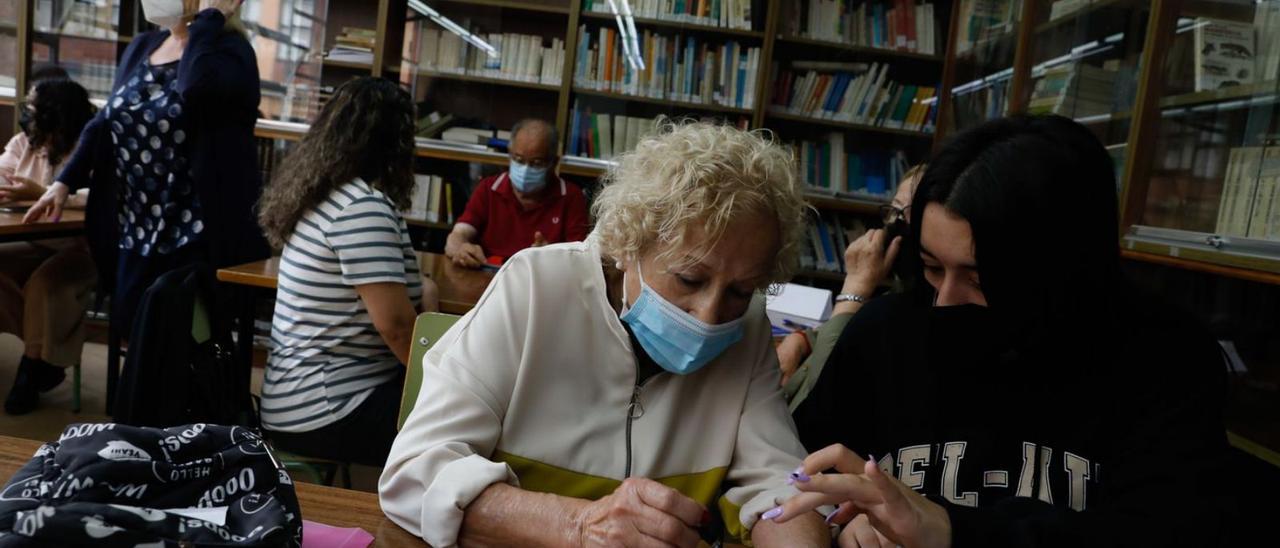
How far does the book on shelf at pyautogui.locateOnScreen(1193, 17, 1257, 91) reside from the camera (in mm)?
2357

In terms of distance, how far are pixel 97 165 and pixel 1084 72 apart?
350 centimetres

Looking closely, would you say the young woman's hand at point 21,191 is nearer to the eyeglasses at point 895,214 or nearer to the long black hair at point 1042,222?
the eyeglasses at point 895,214

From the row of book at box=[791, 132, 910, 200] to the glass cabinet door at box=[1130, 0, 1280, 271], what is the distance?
2390 mm

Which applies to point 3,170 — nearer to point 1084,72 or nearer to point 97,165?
point 97,165

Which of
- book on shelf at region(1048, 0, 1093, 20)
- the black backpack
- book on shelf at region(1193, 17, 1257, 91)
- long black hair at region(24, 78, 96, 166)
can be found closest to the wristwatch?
book on shelf at region(1193, 17, 1257, 91)

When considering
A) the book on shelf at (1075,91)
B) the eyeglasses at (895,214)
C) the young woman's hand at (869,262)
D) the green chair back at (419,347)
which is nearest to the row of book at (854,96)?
the book on shelf at (1075,91)

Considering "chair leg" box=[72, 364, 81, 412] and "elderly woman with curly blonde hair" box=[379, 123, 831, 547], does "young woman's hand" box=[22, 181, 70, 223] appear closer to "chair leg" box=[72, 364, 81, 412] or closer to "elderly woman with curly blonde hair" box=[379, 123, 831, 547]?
"chair leg" box=[72, 364, 81, 412]

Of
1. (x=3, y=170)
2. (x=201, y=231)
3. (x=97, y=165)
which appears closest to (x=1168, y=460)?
(x=201, y=231)

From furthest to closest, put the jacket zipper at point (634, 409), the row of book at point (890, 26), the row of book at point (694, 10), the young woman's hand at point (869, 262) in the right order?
1. the row of book at point (890, 26)
2. the row of book at point (694, 10)
3. the young woman's hand at point (869, 262)
4. the jacket zipper at point (634, 409)

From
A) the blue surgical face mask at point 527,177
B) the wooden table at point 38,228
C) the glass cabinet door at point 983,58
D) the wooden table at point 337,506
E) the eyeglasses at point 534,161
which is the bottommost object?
the wooden table at point 38,228

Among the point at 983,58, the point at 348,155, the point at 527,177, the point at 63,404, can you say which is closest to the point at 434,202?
the point at 527,177

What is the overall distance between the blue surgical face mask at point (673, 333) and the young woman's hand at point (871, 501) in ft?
0.78

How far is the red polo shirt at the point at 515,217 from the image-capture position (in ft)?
13.4

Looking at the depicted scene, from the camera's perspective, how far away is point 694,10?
4.89 metres
